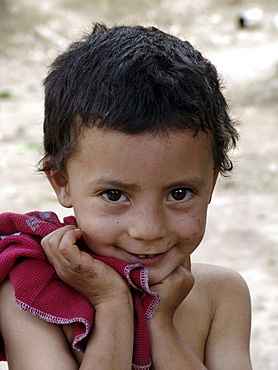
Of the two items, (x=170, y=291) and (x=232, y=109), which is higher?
(x=232, y=109)

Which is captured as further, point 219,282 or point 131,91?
point 219,282

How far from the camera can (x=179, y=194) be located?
6.05 ft

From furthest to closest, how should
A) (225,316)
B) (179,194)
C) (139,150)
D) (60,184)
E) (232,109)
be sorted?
(232,109), (225,316), (60,184), (179,194), (139,150)

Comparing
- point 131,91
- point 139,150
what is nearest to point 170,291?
point 139,150

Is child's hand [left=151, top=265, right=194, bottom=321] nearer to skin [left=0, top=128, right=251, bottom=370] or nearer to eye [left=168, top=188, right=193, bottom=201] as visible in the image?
skin [left=0, top=128, right=251, bottom=370]

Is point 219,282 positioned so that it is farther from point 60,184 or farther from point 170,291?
point 60,184

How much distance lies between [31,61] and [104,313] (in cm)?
1044

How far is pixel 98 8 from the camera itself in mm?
14539

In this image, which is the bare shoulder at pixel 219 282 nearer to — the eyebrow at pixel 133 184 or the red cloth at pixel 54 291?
the red cloth at pixel 54 291

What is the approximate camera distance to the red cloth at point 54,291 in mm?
1804

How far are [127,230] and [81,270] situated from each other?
18cm

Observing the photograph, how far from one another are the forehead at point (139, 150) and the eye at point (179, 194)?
75 millimetres

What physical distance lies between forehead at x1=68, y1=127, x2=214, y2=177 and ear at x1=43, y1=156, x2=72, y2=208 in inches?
7.7

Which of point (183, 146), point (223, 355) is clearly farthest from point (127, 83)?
point (223, 355)
